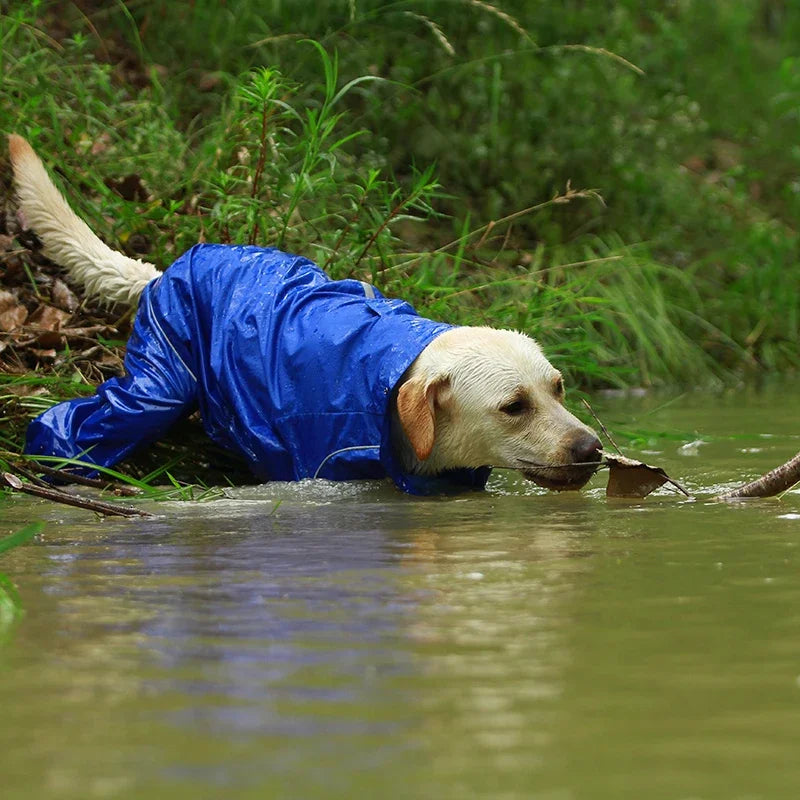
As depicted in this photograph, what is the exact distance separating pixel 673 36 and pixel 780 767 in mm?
10403

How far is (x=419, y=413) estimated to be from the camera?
15.8 ft

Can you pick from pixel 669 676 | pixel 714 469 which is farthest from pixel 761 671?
pixel 714 469

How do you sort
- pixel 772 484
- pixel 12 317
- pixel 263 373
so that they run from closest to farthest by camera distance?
1. pixel 772 484
2. pixel 263 373
3. pixel 12 317

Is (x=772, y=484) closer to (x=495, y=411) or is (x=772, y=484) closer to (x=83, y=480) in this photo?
(x=495, y=411)

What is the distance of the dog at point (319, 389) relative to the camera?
4.90 meters

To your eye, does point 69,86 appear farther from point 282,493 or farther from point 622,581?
point 622,581

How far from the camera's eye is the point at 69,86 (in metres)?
7.79

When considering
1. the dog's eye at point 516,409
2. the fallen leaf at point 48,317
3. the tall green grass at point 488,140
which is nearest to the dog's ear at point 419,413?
the dog's eye at point 516,409

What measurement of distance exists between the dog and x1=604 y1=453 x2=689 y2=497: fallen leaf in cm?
8

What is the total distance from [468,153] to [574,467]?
5.18 metres

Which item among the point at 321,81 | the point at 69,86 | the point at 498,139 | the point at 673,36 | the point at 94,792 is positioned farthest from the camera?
the point at 673,36

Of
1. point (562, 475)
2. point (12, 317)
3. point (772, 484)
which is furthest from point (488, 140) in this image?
point (772, 484)

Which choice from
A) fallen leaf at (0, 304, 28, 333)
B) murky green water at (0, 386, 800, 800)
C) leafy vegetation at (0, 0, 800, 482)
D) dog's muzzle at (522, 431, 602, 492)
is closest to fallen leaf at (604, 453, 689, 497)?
dog's muzzle at (522, 431, 602, 492)

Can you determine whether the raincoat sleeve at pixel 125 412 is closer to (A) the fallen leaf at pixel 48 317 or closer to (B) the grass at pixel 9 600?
(A) the fallen leaf at pixel 48 317
